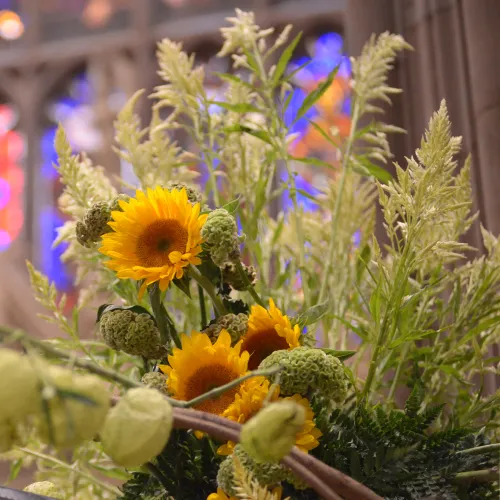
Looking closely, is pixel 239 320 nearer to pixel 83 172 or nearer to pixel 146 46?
pixel 83 172

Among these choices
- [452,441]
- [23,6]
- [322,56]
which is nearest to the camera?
[452,441]

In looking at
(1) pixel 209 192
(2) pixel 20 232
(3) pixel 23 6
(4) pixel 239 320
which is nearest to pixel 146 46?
(3) pixel 23 6

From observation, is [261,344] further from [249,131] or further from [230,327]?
[249,131]

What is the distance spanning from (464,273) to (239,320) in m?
0.21

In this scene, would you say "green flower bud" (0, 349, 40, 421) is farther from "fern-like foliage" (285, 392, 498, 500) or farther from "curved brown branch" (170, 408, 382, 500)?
"fern-like foliage" (285, 392, 498, 500)

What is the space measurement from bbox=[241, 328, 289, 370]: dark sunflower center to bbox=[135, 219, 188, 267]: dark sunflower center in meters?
0.08

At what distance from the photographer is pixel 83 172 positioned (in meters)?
0.69

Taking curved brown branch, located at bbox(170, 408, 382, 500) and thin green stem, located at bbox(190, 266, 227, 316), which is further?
thin green stem, located at bbox(190, 266, 227, 316)

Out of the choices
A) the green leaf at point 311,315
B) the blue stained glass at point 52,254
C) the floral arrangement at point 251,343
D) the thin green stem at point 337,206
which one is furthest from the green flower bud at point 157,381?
the blue stained glass at point 52,254

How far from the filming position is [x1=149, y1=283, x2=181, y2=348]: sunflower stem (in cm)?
52

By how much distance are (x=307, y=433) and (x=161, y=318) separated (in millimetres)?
140

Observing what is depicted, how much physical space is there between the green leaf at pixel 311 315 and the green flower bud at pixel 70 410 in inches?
10.9

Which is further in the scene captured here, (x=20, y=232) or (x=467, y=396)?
(x=20, y=232)

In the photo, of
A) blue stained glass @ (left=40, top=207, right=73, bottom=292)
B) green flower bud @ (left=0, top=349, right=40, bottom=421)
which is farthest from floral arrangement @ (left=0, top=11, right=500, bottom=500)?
blue stained glass @ (left=40, top=207, right=73, bottom=292)
